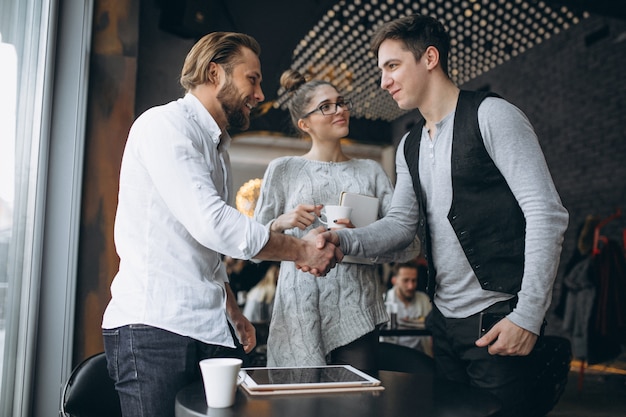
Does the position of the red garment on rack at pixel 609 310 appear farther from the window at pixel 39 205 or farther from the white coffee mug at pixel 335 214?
the window at pixel 39 205

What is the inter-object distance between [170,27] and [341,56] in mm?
3856

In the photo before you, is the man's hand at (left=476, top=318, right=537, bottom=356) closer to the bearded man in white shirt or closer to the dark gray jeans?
the bearded man in white shirt

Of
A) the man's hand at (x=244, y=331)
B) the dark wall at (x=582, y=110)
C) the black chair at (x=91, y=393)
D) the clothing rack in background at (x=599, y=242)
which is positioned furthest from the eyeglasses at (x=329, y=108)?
the dark wall at (x=582, y=110)

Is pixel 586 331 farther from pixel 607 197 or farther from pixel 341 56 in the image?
pixel 341 56

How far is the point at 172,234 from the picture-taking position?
139 centimetres

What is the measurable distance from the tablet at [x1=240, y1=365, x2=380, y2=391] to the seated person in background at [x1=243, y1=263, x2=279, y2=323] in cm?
401

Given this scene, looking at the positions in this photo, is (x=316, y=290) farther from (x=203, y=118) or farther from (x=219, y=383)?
(x=219, y=383)

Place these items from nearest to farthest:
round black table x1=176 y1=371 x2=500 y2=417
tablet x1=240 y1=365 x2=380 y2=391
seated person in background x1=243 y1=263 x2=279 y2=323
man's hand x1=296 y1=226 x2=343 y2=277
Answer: round black table x1=176 y1=371 x2=500 y2=417 < tablet x1=240 y1=365 x2=380 y2=391 < man's hand x1=296 y1=226 x2=343 y2=277 < seated person in background x1=243 y1=263 x2=279 y2=323

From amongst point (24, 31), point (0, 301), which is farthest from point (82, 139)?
point (0, 301)

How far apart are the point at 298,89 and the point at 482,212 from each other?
3.25 ft

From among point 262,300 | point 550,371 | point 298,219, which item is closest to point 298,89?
point 298,219

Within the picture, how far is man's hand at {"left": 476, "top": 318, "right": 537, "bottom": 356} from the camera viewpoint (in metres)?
1.41

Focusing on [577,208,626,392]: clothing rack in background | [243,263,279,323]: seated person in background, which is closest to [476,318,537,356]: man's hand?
[243,263,279,323]: seated person in background

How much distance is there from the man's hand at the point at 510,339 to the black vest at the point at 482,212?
0.43 ft
